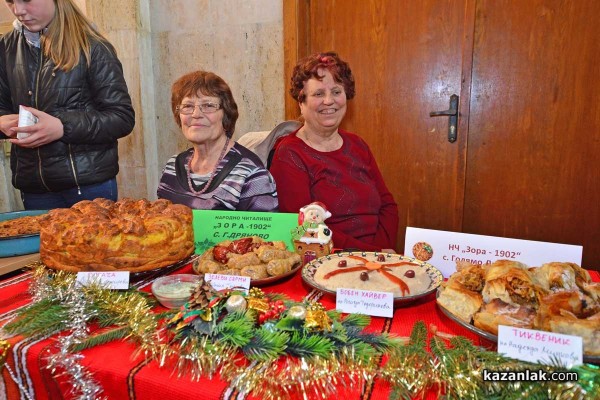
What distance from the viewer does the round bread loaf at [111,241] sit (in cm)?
108

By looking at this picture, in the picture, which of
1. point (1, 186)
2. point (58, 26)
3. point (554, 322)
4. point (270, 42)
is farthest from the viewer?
point (1, 186)

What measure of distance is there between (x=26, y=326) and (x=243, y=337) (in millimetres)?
500

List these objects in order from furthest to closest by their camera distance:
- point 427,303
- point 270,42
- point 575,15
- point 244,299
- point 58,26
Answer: point 270,42 < point 575,15 < point 58,26 < point 427,303 < point 244,299

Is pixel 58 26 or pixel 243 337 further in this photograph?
pixel 58 26

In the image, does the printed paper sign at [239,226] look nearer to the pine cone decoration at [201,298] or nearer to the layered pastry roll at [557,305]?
the pine cone decoration at [201,298]

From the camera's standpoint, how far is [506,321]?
77 cm

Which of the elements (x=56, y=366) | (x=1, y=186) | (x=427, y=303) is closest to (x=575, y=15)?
(x=427, y=303)

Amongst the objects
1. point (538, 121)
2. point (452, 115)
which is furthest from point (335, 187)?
point (538, 121)

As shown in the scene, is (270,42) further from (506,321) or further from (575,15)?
(506,321)

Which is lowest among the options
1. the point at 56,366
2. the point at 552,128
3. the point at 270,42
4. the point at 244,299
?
the point at 56,366

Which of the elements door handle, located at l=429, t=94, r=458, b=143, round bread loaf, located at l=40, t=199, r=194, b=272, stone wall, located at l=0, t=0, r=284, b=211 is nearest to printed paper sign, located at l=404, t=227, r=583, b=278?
round bread loaf, located at l=40, t=199, r=194, b=272

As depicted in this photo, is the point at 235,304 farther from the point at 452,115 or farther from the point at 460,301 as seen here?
the point at 452,115

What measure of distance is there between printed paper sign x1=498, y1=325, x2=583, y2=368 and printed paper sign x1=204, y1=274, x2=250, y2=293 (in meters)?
0.58

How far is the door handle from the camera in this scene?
2992 mm
